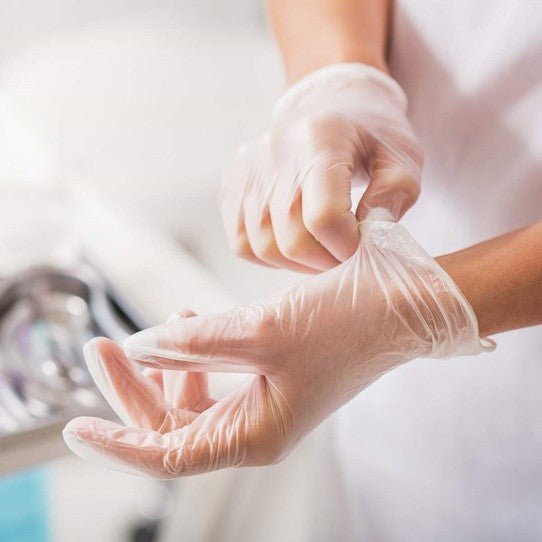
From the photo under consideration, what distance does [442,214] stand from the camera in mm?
884

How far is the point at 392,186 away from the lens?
28.2 inches

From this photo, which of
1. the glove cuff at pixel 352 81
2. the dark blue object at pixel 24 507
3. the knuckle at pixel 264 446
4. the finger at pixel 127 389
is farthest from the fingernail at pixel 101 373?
the dark blue object at pixel 24 507

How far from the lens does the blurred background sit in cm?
114

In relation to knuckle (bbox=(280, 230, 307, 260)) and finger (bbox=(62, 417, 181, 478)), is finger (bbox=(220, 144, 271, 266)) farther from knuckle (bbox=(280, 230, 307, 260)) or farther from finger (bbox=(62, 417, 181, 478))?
finger (bbox=(62, 417, 181, 478))

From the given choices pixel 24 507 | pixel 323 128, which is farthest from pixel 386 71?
pixel 24 507

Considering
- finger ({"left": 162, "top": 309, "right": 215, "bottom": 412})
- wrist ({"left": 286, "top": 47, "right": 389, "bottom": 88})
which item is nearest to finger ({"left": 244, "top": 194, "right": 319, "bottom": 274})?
finger ({"left": 162, "top": 309, "right": 215, "bottom": 412})

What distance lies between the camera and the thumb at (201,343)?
60 centimetres

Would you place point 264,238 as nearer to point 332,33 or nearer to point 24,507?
point 332,33

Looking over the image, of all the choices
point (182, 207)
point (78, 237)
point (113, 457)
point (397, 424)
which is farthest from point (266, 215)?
point (182, 207)

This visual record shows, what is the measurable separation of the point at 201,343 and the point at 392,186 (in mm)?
243

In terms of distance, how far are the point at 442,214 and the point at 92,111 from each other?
3.70 ft

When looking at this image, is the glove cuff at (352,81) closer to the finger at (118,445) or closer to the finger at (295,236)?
the finger at (295,236)

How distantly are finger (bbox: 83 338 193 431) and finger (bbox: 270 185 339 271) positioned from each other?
17cm

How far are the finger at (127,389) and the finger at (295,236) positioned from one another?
169mm
